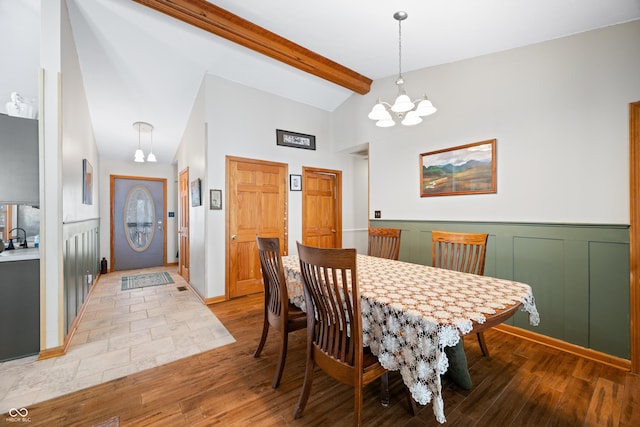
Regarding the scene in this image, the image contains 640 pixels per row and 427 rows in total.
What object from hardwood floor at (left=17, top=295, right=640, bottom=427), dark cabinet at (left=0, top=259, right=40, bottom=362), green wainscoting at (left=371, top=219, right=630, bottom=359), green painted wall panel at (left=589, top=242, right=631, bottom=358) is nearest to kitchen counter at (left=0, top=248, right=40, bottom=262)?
dark cabinet at (left=0, top=259, right=40, bottom=362)

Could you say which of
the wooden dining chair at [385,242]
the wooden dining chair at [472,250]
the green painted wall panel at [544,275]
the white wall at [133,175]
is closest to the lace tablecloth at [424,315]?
the wooden dining chair at [472,250]

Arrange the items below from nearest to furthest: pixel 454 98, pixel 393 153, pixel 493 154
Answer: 1. pixel 493 154
2. pixel 454 98
3. pixel 393 153

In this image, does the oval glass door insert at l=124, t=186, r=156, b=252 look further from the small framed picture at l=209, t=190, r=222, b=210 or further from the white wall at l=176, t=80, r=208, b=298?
the small framed picture at l=209, t=190, r=222, b=210

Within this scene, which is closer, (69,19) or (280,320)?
(280,320)

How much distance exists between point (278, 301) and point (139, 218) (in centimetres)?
530

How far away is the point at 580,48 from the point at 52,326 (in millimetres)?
4912

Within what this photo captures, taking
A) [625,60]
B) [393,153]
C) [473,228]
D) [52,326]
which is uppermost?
[625,60]

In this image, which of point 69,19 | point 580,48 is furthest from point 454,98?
point 69,19

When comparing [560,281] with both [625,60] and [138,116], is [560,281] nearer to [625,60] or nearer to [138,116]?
[625,60]

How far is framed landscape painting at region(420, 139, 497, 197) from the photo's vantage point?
2777 millimetres

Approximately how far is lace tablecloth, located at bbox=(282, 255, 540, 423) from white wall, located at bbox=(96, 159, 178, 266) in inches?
223

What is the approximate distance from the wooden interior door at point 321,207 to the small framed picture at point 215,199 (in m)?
1.33

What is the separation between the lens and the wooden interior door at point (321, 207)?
14.5 ft

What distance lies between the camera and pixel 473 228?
2898 millimetres
